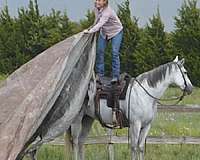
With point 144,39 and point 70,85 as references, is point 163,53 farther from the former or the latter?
point 70,85

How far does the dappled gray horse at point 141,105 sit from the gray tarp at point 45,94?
0.88 meters

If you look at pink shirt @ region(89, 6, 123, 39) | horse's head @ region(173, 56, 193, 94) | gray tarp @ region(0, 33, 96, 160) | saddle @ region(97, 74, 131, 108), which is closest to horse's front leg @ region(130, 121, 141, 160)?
saddle @ region(97, 74, 131, 108)

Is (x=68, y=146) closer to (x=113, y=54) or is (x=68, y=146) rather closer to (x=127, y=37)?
(x=113, y=54)

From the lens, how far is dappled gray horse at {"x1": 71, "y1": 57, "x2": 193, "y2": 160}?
27.0 ft

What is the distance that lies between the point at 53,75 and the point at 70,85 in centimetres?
52

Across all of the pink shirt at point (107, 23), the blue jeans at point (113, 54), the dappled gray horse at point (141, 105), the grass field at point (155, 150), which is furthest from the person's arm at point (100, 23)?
the grass field at point (155, 150)

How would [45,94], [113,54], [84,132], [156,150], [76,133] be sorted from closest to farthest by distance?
[45,94]
[113,54]
[76,133]
[84,132]
[156,150]

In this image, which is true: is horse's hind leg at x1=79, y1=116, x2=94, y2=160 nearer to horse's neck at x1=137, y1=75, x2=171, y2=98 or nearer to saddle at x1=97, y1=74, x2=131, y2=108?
saddle at x1=97, y1=74, x2=131, y2=108

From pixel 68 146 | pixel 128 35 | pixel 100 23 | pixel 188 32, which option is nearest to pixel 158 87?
pixel 100 23

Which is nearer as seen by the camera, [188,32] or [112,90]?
Answer: [112,90]

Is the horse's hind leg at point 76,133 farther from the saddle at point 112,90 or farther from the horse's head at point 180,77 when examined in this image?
the horse's head at point 180,77

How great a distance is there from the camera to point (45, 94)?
20.7 feet

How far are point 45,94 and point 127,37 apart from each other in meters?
14.6

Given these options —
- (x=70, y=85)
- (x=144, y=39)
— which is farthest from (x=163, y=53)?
(x=70, y=85)
